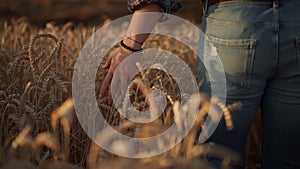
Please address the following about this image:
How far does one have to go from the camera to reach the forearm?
126cm

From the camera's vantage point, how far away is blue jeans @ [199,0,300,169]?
1.22m

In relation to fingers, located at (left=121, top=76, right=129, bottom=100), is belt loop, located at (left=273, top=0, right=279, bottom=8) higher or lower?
higher

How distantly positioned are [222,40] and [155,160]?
37 cm

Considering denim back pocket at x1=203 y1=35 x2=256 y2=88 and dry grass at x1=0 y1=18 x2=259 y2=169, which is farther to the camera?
denim back pocket at x1=203 y1=35 x2=256 y2=88

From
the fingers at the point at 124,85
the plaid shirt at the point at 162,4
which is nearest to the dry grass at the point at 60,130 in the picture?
the fingers at the point at 124,85

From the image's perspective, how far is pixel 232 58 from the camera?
1.25 m

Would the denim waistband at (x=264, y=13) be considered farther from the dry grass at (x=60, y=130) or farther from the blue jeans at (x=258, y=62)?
the dry grass at (x=60, y=130)

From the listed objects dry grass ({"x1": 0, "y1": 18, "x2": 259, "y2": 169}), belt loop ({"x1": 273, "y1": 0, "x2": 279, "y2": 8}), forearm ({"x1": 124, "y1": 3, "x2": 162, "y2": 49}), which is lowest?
dry grass ({"x1": 0, "y1": 18, "x2": 259, "y2": 169})

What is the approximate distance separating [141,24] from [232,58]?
9.0 inches

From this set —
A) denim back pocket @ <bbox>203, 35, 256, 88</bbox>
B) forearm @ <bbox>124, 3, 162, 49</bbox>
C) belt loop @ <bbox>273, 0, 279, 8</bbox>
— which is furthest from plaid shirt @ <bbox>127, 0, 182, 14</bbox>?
belt loop @ <bbox>273, 0, 279, 8</bbox>

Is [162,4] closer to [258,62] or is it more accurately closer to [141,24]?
[141,24]

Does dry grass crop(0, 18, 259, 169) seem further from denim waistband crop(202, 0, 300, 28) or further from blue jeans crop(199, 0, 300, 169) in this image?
denim waistband crop(202, 0, 300, 28)

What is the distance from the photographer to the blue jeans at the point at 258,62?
1.22m

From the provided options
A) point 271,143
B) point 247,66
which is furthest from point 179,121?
point 271,143
